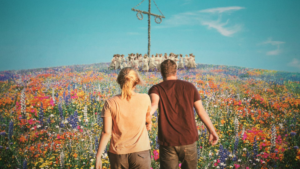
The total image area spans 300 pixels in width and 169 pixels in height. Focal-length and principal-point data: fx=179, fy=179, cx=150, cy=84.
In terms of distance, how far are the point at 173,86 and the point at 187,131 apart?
63 cm

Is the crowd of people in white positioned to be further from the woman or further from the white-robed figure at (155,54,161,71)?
the woman

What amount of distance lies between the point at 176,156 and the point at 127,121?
36.0 inches

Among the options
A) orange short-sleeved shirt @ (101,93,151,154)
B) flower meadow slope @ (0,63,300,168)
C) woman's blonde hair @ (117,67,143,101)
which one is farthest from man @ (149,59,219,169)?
flower meadow slope @ (0,63,300,168)

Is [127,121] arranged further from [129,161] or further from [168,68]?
[168,68]

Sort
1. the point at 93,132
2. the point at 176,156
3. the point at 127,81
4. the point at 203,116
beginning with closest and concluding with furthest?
the point at 127,81 → the point at 176,156 → the point at 203,116 → the point at 93,132

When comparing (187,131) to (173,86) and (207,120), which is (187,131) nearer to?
A: (207,120)

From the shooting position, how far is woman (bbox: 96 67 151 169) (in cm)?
192

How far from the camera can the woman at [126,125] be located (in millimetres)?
1922

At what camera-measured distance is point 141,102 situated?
6.58 feet

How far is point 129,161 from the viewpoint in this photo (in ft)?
6.53

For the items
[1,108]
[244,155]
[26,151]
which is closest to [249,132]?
[244,155]

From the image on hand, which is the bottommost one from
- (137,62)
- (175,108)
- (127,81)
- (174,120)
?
(174,120)

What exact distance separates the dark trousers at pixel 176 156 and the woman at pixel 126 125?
15.7 inches

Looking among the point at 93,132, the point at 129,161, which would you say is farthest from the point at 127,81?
the point at 93,132
